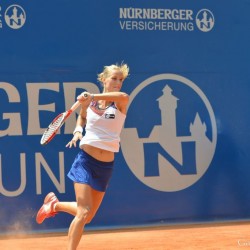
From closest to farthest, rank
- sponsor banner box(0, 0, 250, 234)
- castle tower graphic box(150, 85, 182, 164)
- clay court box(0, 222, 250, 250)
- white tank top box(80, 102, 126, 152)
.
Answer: white tank top box(80, 102, 126, 152)
clay court box(0, 222, 250, 250)
sponsor banner box(0, 0, 250, 234)
castle tower graphic box(150, 85, 182, 164)

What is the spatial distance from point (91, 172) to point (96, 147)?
18 centimetres

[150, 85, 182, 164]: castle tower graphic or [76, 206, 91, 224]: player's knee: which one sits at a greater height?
[150, 85, 182, 164]: castle tower graphic

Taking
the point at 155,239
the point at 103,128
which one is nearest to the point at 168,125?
the point at 155,239

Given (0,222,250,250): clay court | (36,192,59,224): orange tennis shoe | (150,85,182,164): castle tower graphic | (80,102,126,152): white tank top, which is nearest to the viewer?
(80,102,126,152): white tank top

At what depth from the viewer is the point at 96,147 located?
4.95 meters

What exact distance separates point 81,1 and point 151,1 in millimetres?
702

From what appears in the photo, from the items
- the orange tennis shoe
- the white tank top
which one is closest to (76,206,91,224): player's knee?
the white tank top

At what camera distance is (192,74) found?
698cm

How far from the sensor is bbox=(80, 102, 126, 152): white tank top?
4953mm

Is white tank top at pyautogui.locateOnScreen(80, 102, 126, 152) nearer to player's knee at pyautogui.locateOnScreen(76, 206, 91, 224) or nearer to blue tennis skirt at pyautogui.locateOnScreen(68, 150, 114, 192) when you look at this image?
blue tennis skirt at pyautogui.locateOnScreen(68, 150, 114, 192)

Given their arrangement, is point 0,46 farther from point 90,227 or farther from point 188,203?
point 188,203

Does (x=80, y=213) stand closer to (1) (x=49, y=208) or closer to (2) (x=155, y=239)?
(1) (x=49, y=208)

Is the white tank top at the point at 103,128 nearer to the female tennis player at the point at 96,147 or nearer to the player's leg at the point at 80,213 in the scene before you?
the female tennis player at the point at 96,147

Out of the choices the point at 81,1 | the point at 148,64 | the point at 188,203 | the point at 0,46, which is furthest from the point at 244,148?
the point at 0,46
